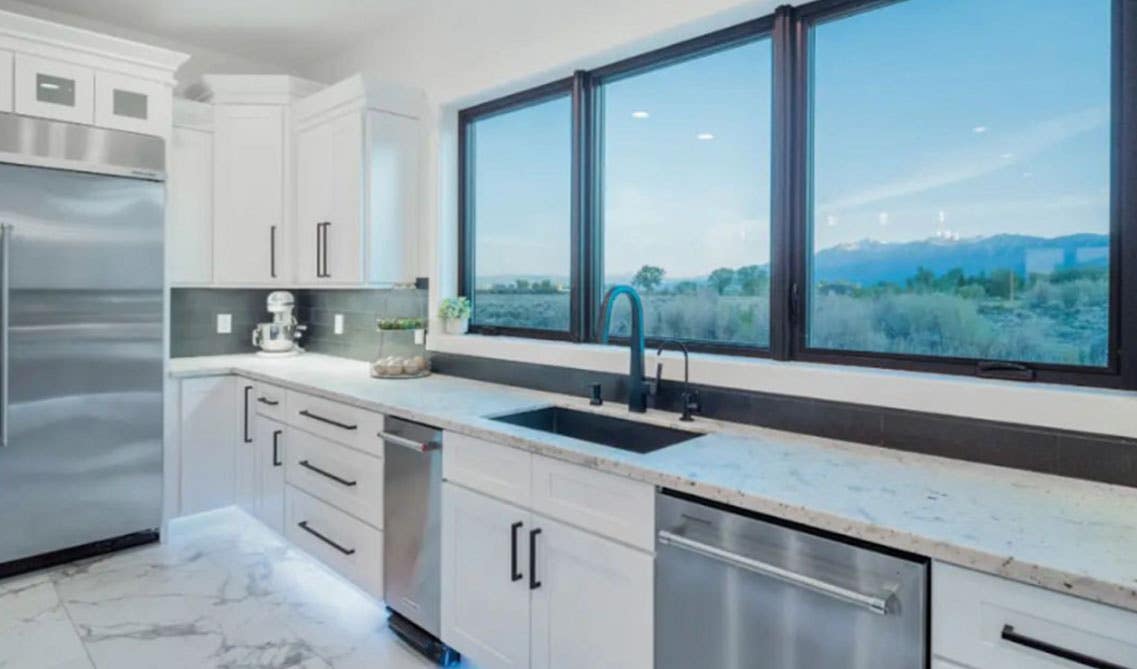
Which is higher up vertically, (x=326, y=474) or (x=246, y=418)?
(x=246, y=418)

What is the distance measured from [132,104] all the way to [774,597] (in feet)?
10.9

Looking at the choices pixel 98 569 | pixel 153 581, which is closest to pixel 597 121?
pixel 153 581

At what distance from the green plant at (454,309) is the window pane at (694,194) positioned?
0.78 meters

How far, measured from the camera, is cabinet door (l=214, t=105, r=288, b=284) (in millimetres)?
3604

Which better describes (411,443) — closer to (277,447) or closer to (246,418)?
(277,447)

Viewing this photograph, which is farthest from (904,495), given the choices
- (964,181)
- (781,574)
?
(964,181)

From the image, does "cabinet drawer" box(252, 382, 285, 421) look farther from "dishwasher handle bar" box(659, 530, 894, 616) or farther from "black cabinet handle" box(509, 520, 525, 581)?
"dishwasher handle bar" box(659, 530, 894, 616)

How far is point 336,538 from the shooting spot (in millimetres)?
2695

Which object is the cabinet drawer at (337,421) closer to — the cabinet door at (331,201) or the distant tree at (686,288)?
the cabinet door at (331,201)

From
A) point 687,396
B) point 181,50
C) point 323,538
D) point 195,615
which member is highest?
point 181,50

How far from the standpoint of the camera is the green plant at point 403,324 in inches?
126

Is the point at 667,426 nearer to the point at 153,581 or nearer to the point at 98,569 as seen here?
the point at 153,581

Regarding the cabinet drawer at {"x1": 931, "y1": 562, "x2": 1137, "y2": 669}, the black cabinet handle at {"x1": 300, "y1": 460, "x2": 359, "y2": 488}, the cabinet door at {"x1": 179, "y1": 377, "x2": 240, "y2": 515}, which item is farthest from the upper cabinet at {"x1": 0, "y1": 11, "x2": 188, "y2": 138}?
the cabinet drawer at {"x1": 931, "y1": 562, "x2": 1137, "y2": 669}

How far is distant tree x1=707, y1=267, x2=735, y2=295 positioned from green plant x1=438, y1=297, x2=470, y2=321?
1.27m
